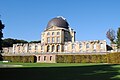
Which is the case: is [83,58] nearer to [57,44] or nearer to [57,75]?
[57,44]

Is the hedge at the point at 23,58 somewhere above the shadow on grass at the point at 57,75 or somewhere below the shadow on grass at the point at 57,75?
above

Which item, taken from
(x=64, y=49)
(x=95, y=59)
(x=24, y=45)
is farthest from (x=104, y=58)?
(x=24, y=45)

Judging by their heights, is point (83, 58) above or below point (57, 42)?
below

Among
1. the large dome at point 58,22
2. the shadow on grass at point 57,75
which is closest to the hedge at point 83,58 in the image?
the large dome at point 58,22

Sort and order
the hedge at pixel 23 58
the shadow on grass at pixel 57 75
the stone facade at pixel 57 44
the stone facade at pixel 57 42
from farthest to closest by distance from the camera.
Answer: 1. the stone facade at pixel 57 42
2. the stone facade at pixel 57 44
3. the hedge at pixel 23 58
4. the shadow on grass at pixel 57 75

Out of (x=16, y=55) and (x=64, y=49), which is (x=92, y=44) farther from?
(x=16, y=55)

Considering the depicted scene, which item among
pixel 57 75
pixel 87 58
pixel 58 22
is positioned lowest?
pixel 57 75

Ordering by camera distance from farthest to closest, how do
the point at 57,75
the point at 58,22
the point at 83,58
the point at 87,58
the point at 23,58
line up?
the point at 58,22 < the point at 23,58 < the point at 83,58 < the point at 87,58 < the point at 57,75

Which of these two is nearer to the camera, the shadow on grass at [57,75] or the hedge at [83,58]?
the shadow on grass at [57,75]

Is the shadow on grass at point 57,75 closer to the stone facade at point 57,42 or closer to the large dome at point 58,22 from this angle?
the stone facade at point 57,42

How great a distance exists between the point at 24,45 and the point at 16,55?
41.0 feet

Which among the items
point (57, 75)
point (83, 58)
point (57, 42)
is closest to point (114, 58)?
point (83, 58)

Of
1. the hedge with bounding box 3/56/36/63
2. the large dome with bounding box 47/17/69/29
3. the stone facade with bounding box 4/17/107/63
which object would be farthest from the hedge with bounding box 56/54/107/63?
the large dome with bounding box 47/17/69/29

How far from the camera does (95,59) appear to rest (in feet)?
224
